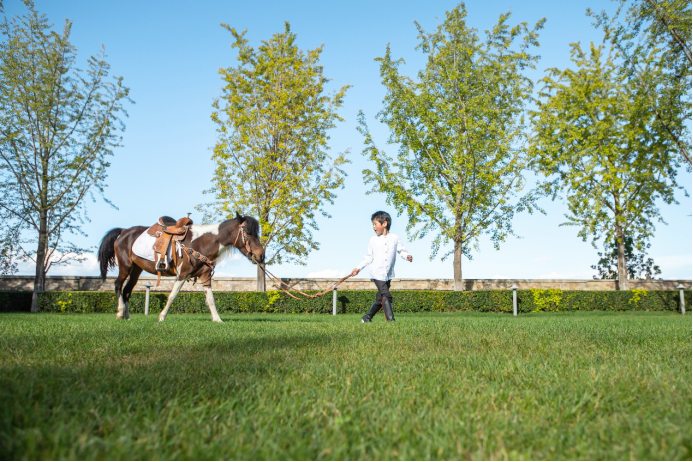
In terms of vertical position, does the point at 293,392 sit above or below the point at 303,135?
below

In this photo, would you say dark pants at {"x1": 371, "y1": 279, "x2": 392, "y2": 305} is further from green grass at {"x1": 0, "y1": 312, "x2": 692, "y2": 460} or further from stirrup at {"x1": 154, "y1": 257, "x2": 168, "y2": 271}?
green grass at {"x1": 0, "y1": 312, "x2": 692, "y2": 460}

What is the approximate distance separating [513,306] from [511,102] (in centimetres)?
1104

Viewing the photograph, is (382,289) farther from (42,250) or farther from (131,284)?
(42,250)

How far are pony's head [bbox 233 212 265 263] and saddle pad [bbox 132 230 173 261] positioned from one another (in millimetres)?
2047

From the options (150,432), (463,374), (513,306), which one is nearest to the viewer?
(150,432)

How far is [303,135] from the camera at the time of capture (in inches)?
946

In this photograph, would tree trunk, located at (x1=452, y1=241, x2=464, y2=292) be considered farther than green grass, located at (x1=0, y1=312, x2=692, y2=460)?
Yes

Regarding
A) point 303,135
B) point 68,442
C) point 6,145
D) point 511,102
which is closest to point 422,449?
point 68,442

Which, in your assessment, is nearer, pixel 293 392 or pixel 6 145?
pixel 293 392

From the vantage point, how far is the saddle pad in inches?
383

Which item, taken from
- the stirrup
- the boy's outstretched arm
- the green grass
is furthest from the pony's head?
the green grass

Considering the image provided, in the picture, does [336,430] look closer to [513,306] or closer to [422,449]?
[422,449]

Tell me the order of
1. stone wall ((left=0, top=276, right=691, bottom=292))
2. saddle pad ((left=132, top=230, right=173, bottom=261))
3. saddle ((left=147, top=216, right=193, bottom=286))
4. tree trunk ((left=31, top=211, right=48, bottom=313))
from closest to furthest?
1. saddle ((left=147, top=216, right=193, bottom=286))
2. saddle pad ((left=132, top=230, right=173, bottom=261))
3. tree trunk ((left=31, top=211, right=48, bottom=313))
4. stone wall ((left=0, top=276, right=691, bottom=292))

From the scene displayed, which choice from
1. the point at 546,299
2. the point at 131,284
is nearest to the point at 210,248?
the point at 131,284
